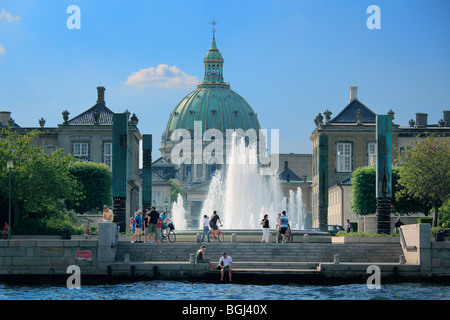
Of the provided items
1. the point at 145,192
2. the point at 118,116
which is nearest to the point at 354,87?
the point at 145,192

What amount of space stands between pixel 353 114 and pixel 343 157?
499 centimetres

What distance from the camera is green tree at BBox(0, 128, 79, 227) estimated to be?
48.7 metres

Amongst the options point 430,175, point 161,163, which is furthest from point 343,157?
point 161,163

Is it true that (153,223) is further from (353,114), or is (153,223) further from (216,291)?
(353,114)

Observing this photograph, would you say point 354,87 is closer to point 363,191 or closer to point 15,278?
point 363,191

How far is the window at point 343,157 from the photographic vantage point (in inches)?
3600

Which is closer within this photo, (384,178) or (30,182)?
(384,178)

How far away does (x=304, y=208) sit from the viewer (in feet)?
451

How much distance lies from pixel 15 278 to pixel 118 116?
12377mm

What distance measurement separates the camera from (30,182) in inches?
1922

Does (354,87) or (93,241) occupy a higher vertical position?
(354,87)
